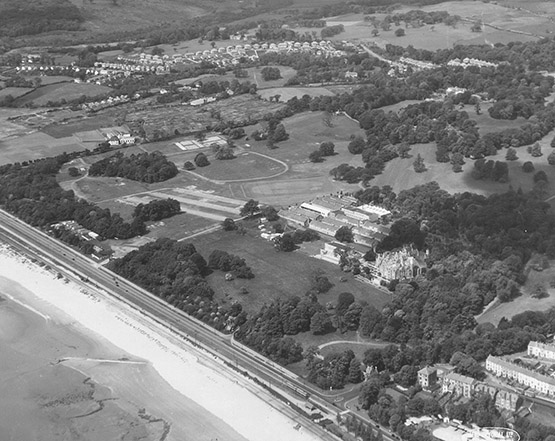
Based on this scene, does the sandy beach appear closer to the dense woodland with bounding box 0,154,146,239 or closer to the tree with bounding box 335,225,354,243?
the dense woodland with bounding box 0,154,146,239

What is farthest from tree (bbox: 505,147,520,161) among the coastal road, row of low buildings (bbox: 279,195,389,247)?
the coastal road

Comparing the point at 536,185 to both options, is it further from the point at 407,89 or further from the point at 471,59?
the point at 471,59

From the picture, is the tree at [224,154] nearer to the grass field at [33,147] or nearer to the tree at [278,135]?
the tree at [278,135]

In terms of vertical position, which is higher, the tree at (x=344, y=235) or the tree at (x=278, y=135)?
the tree at (x=344, y=235)

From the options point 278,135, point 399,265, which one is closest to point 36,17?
point 278,135

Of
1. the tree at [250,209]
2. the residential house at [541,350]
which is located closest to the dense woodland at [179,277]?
the tree at [250,209]

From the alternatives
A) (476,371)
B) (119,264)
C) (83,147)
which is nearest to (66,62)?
(83,147)

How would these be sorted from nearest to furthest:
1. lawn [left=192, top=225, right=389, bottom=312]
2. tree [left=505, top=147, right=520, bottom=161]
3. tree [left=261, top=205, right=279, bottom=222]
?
lawn [left=192, top=225, right=389, bottom=312], tree [left=261, top=205, right=279, bottom=222], tree [left=505, top=147, right=520, bottom=161]
